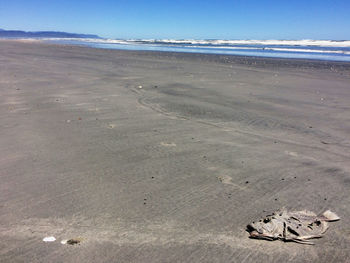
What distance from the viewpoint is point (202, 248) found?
2.98 meters

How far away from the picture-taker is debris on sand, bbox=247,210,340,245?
3109 millimetres

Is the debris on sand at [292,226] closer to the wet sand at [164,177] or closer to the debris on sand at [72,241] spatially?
the wet sand at [164,177]

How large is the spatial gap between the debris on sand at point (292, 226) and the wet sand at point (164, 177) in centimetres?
9

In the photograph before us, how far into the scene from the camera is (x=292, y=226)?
324cm

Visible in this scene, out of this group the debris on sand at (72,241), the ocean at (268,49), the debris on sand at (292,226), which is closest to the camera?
the debris on sand at (72,241)

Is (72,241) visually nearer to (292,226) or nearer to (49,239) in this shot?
(49,239)

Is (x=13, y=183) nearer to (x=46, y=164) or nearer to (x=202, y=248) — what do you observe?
(x=46, y=164)

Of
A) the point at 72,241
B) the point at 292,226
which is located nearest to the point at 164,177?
the point at 72,241

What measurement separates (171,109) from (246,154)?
3.37 metres

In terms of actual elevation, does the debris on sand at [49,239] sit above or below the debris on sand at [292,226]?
below

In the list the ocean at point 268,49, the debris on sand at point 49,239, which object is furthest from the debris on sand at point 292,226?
the ocean at point 268,49

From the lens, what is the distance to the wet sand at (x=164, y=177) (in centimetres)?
298

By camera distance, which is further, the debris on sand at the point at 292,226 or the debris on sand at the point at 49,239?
the debris on sand at the point at 292,226

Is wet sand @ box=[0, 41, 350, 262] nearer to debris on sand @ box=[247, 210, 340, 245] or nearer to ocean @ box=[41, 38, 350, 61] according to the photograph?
debris on sand @ box=[247, 210, 340, 245]
